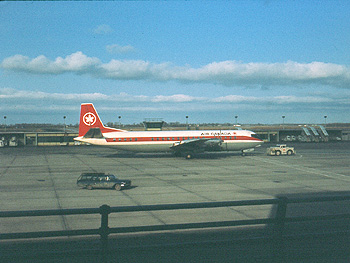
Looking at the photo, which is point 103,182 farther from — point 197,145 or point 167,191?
point 197,145

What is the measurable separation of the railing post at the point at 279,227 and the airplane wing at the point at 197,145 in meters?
46.5

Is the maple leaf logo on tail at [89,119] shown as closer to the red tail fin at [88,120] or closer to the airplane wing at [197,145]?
the red tail fin at [88,120]

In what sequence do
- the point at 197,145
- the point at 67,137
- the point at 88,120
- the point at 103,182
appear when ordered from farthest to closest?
1. the point at 67,137
2. the point at 88,120
3. the point at 197,145
4. the point at 103,182

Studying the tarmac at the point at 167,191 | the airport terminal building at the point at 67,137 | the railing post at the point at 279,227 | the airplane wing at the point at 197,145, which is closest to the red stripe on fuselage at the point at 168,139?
the airplane wing at the point at 197,145

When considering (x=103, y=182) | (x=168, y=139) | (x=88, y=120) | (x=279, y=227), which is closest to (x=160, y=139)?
(x=168, y=139)

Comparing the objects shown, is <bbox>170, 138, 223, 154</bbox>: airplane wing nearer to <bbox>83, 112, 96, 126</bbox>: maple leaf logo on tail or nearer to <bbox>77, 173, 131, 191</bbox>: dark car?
<bbox>83, 112, 96, 126</bbox>: maple leaf logo on tail

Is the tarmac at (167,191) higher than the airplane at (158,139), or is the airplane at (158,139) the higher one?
the airplane at (158,139)

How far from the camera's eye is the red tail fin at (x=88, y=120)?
2180 inches

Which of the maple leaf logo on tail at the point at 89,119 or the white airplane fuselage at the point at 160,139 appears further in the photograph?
the maple leaf logo on tail at the point at 89,119

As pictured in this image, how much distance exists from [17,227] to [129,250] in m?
11.9

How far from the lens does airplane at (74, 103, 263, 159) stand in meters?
53.7

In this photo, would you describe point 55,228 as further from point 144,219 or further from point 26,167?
point 26,167

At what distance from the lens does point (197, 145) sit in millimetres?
54312

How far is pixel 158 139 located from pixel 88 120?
474 inches
